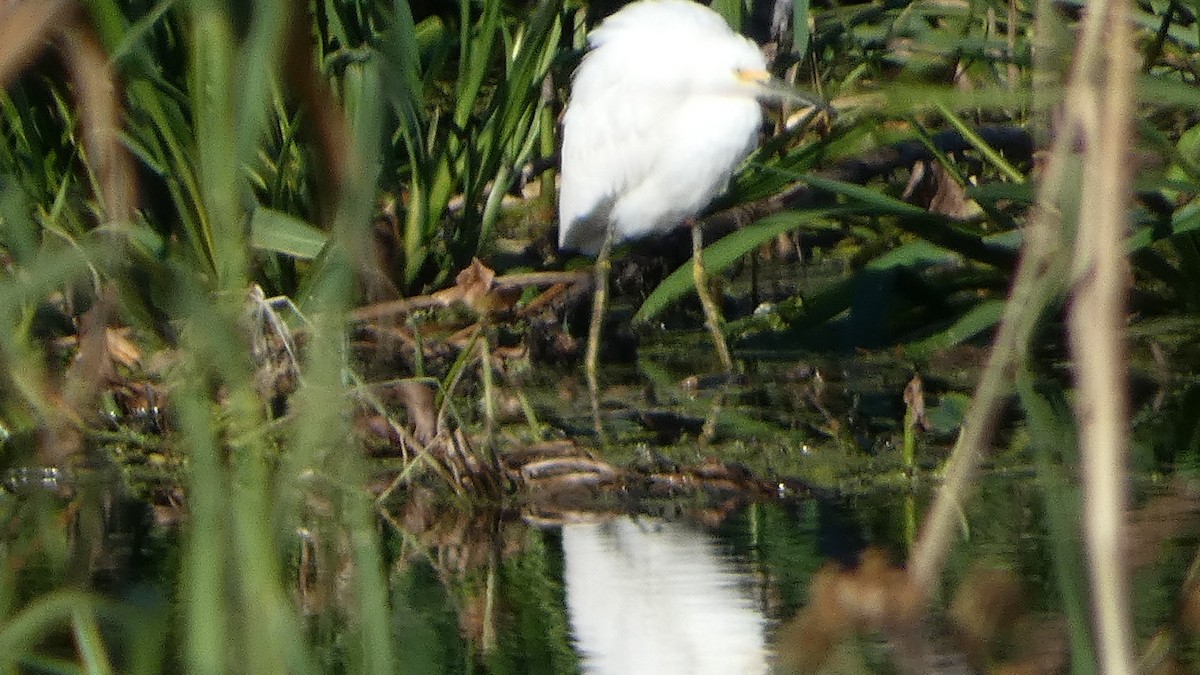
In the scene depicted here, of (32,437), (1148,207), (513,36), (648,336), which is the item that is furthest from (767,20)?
(32,437)

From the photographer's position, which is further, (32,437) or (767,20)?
(767,20)

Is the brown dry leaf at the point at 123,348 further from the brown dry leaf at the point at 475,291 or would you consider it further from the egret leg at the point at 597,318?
the egret leg at the point at 597,318

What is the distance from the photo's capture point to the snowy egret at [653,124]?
4.98m

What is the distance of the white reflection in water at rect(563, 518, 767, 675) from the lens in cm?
223

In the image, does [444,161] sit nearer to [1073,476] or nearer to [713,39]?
[713,39]

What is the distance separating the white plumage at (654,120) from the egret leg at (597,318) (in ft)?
0.38

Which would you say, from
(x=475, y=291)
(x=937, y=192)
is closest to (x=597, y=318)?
(x=475, y=291)

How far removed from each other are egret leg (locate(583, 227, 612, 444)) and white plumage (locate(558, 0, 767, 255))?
0.38ft

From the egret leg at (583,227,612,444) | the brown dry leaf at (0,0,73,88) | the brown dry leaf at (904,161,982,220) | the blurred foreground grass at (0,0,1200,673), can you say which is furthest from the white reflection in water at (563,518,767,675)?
the brown dry leaf at (904,161,982,220)

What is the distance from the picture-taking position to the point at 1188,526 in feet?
8.55

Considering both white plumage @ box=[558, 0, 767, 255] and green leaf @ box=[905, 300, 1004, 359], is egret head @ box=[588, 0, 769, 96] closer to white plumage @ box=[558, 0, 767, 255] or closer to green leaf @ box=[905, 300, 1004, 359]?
white plumage @ box=[558, 0, 767, 255]

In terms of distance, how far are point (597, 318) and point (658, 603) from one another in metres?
2.34

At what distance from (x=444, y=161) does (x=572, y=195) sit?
46 cm

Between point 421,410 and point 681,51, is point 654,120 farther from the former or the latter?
point 421,410
